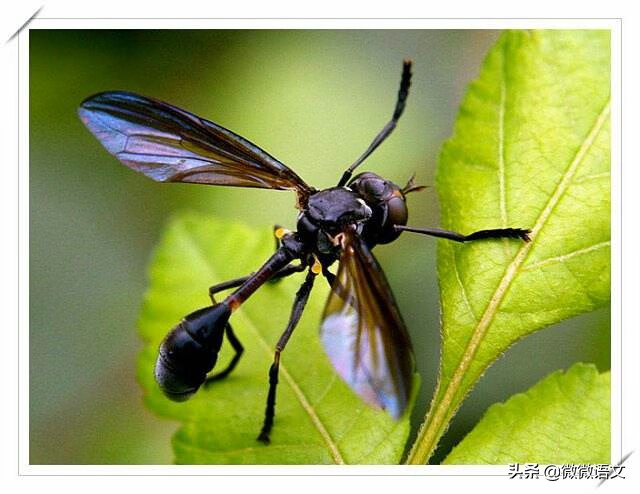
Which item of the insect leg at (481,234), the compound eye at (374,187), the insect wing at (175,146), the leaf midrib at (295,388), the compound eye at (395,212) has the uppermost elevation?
the insect wing at (175,146)

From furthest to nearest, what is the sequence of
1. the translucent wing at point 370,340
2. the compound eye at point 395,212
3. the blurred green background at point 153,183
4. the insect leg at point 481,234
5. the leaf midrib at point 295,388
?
1. the blurred green background at point 153,183
2. the compound eye at point 395,212
3. the leaf midrib at point 295,388
4. the insect leg at point 481,234
5. the translucent wing at point 370,340

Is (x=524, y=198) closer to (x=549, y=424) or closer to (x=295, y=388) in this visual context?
(x=549, y=424)

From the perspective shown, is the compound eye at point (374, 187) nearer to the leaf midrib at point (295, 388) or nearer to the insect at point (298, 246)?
the insect at point (298, 246)

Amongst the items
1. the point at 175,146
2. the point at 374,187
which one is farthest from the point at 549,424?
the point at 175,146

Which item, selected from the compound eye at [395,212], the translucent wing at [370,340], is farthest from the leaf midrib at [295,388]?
the compound eye at [395,212]

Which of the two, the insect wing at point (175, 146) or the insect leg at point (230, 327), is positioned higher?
the insect wing at point (175, 146)
